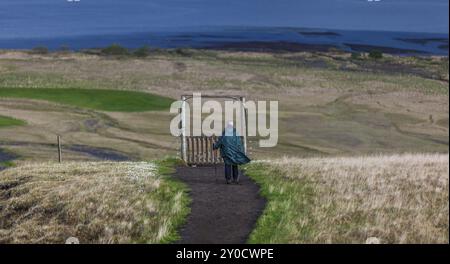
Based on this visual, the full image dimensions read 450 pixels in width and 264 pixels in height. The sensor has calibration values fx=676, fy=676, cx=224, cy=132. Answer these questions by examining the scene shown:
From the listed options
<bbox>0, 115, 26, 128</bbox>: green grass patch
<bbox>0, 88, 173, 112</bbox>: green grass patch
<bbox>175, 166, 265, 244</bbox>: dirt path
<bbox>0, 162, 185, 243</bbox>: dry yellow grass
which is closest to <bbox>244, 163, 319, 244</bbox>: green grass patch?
<bbox>175, 166, 265, 244</bbox>: dirt path

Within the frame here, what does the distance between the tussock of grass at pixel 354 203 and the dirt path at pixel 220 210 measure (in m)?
0.33

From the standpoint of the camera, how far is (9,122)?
49312mm

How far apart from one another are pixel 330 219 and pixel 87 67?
82575mm

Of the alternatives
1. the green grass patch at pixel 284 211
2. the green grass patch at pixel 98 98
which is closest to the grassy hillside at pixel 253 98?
the green grass patch at pixel 98 98

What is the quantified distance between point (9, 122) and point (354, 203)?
38838 mm

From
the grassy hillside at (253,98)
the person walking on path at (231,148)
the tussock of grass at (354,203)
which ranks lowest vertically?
the grassy hillside at (253,98)

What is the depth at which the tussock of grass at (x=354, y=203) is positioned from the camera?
510 inches

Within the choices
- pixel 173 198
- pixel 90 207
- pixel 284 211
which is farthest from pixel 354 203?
pixel 90 207

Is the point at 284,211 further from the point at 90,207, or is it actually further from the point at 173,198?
the point at 90,207

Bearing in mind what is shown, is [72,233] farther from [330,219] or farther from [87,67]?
[87,67]

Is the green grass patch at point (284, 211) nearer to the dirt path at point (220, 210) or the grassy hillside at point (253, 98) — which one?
the dirt path at point (220, 210)

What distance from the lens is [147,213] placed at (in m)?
14.7

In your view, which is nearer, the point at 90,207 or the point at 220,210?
the point at 220,210
